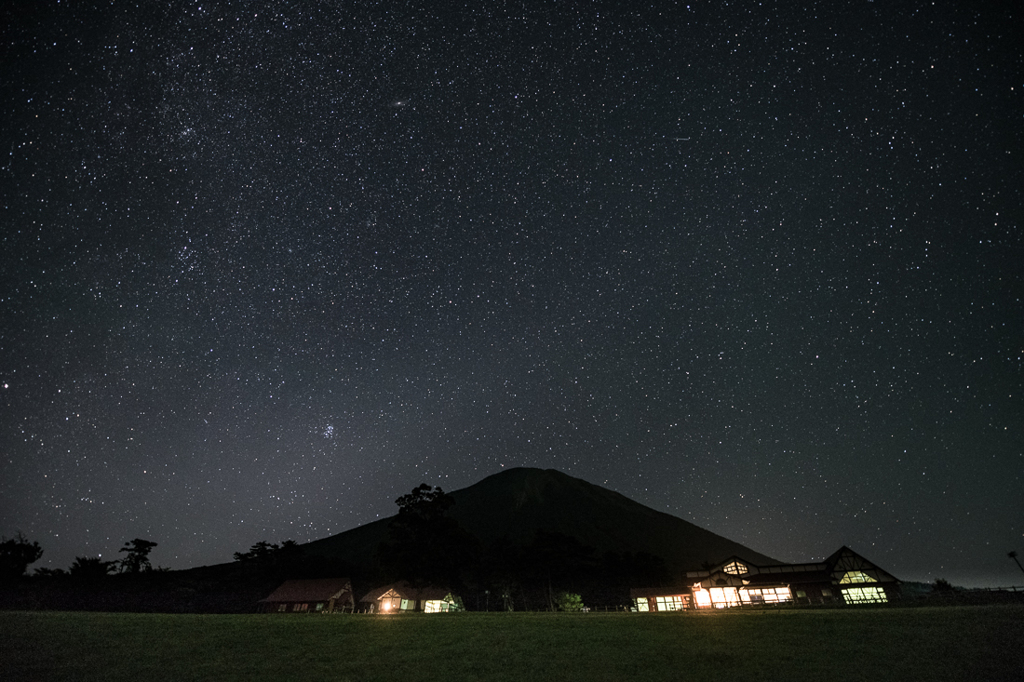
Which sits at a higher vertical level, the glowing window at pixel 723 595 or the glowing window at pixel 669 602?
the glowing window at pixel 723 595

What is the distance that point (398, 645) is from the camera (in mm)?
25328

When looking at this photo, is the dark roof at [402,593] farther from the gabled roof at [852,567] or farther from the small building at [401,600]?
the gabled roof at [852,567]

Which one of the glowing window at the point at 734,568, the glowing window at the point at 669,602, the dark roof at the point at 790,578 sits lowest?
the glowing window at the point at 669,602

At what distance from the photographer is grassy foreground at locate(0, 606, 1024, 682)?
20578 mm

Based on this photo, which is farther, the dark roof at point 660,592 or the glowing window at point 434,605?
the glowing window at point 434,605

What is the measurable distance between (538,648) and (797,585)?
2430 inches

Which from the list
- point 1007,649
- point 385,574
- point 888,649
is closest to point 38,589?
point 385,574

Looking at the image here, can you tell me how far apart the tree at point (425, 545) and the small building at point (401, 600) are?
1491cm

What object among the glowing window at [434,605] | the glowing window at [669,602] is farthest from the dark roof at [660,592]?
the glowing window at [434,605]

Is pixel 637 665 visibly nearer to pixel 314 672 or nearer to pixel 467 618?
pixel 314 672

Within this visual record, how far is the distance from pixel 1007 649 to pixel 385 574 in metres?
55.6

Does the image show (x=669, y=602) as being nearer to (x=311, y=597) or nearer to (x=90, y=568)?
(x=311, y=597)

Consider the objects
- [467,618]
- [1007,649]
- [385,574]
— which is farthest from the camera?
[385,574]

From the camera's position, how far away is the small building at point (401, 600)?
7588cm
